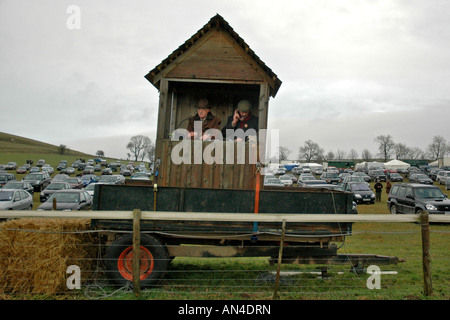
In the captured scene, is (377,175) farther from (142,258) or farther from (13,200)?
(142,258)

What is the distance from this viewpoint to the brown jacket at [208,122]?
862 centimetres

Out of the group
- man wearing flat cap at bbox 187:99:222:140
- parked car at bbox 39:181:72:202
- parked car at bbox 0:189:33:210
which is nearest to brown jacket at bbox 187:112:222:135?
man wearing flat cap at bbox 187:99:222:140

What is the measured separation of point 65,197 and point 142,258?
1239cm

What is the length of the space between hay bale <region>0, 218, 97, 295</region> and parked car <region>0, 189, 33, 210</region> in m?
11.3

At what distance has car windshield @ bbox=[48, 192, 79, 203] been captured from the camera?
1561cm

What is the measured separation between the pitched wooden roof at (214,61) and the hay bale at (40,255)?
3.60 metres

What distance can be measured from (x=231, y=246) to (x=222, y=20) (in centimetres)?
487

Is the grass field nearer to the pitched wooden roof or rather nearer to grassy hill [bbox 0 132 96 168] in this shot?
the pitched wooden roof

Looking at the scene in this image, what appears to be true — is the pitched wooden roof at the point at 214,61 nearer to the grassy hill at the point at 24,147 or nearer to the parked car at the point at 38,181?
the parked car at the point at 38,181

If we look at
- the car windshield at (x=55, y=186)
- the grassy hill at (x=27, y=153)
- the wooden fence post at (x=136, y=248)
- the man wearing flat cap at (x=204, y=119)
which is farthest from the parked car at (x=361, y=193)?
the grassy hill at (x=27, y=153)

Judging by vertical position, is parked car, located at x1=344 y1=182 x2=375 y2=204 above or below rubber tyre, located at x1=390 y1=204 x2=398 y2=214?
above

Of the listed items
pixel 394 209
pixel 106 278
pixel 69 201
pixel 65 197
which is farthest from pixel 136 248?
pixel 394 209

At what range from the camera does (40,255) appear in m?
5.09
